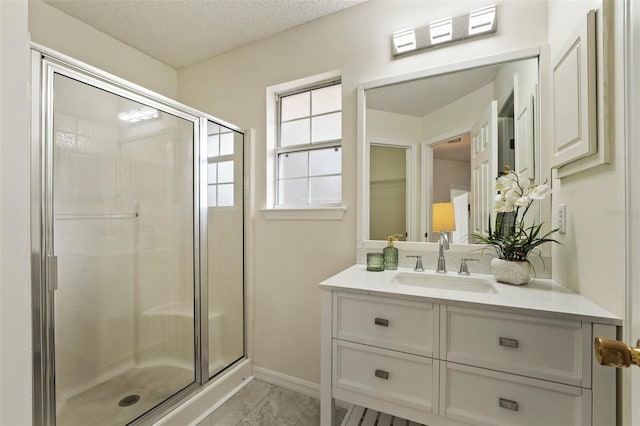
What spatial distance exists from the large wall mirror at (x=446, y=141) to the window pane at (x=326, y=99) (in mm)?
288

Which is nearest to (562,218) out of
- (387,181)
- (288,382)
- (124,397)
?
(387,181)

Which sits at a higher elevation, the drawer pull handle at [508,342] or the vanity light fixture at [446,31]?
the vanity light fixture at [446,31]

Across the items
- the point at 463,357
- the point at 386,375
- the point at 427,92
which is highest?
the point at 427,92

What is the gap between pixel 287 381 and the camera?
204 centimetres

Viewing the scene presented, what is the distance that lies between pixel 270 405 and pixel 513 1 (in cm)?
266

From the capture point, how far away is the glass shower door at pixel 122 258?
5.09 ft

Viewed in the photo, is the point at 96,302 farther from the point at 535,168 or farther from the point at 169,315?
the point at 535,168

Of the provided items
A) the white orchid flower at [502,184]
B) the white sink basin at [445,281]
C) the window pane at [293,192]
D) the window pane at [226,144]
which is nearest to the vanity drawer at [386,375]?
the white sink basin at [445,281]

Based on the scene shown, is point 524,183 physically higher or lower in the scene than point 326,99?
lower

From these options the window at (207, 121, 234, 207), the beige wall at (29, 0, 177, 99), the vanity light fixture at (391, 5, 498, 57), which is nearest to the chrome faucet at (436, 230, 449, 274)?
the vanity light fixture at (391, 5, 498, 57)

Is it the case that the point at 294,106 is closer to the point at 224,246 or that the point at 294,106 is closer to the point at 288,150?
the point at 288,150

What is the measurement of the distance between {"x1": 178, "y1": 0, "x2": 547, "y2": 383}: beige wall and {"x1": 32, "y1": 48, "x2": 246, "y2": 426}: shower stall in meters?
0.23

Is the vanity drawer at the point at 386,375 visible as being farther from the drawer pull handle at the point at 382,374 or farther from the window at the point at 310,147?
the window at the point at 310,147

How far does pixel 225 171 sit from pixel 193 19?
1041mm
